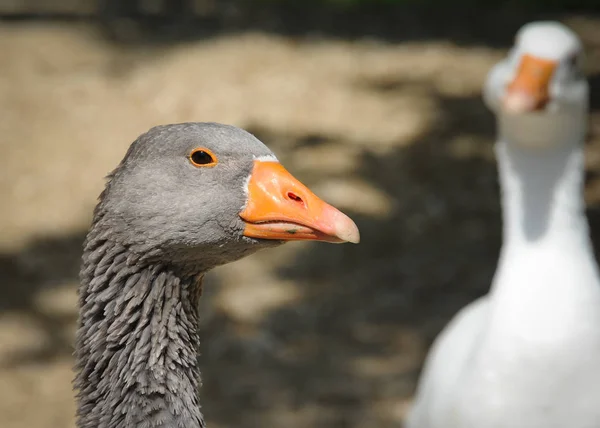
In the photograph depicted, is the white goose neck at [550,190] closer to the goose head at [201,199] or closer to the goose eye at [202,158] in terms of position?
the goose head at [201,199]

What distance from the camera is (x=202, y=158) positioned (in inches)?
99.0

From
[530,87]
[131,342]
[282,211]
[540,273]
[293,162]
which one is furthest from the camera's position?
[293,162]

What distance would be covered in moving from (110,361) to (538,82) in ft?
7.01

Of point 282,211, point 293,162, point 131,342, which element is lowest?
point 131,342

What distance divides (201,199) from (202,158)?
0.12m

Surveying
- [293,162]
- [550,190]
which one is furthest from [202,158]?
[293,162]

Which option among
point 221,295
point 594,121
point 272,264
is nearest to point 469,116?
point 594,121

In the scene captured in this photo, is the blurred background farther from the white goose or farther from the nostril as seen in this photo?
the nostril

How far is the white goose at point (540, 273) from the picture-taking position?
369 centimetres

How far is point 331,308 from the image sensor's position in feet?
20.2

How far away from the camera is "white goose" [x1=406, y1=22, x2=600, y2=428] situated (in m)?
3.69

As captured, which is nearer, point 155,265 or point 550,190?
point 155,265

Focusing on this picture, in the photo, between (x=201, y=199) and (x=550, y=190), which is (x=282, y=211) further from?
(x=550, y=190)

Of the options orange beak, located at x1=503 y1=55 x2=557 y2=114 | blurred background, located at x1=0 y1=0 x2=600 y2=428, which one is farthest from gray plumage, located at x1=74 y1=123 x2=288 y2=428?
blurred background, located at x1=0 y1=0 x2=600 y2=428
